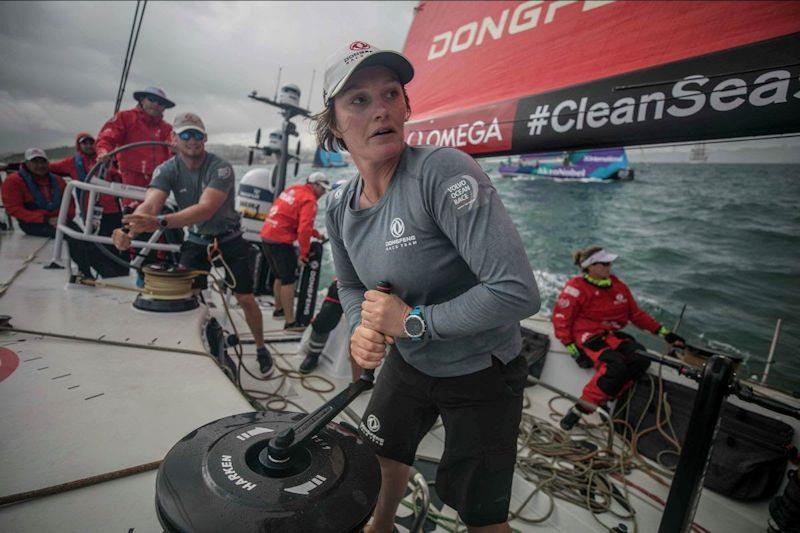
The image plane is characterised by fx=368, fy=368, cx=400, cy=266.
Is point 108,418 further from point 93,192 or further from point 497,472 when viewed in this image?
point 93,192

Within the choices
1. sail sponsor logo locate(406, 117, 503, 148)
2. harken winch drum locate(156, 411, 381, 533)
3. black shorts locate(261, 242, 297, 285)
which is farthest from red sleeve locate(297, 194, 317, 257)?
harken winch drum locate(156, 411, 381, 533)

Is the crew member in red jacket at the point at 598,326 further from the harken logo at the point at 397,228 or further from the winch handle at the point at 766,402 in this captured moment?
the harken logo at the point at 397,228

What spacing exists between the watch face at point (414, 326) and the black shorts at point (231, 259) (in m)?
2.58

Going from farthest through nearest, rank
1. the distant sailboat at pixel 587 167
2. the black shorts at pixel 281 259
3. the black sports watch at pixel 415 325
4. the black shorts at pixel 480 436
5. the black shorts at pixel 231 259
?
the distant sailboat at pixel 587 167 → the black shorts at pixel 281 259 → the black shorts at pixel 231 259 → the black shorts at pixel 480 436 → the black sports watch at pixel 415 325

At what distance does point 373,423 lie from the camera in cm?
145

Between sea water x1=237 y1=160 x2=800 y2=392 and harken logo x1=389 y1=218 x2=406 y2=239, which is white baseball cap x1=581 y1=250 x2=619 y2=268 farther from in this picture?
harken logo x1=389 y1=218 x2=406 y2=239

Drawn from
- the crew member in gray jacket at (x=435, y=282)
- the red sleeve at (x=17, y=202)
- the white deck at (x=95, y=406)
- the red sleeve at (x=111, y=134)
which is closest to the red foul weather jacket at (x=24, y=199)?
the red sleeve at (x=17, y=202)

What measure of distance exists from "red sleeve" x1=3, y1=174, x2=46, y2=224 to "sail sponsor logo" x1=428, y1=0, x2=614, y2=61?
18.5 feet

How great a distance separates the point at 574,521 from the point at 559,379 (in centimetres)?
205

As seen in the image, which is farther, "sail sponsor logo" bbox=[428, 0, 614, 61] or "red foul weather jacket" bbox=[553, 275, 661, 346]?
"red foul weather jacket" bbox=[553, 275, 661, 346]

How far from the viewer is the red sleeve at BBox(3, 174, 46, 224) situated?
477 cm

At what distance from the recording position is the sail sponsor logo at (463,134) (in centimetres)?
195

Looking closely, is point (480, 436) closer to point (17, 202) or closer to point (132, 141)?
point (132, 141)

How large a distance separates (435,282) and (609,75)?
1221 mm
